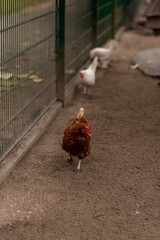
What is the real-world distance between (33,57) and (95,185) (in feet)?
5.84

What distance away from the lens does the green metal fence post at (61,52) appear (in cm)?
584

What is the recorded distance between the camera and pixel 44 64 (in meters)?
5.39

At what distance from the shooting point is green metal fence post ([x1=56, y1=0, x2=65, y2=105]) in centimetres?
584

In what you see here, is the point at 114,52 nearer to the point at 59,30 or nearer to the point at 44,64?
the point at 59,30

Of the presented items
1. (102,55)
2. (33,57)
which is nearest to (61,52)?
(33,57)

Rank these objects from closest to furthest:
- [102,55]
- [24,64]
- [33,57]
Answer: [24,64]
[33,57]
[102,55]

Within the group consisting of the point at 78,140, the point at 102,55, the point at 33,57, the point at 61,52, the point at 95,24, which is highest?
the point at 33,57

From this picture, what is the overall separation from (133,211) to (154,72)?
16.7 ft

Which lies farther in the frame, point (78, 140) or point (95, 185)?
point (78, 140)

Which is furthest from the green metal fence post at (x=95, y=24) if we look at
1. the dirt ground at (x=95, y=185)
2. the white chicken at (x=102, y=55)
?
the dirt ground at (x=95, y=185)

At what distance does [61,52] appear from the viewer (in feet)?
19.8

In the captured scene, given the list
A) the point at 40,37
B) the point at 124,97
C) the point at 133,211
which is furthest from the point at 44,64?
the point at 133,211

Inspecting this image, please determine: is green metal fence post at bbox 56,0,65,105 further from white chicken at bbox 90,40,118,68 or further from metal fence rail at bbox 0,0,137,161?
white chicken at bbox 90,40,118,68

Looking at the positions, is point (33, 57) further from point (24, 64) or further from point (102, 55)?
point (102, 55)
